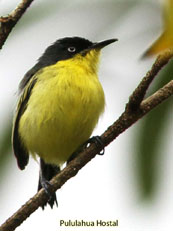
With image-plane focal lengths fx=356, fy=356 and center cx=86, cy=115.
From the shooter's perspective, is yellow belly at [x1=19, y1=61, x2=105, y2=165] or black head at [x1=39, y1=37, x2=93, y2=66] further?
black head at [x1=39, y1=37, x2=93, y2=66]

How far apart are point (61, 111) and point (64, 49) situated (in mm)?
1229

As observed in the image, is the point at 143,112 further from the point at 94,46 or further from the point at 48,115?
the point at 94,46

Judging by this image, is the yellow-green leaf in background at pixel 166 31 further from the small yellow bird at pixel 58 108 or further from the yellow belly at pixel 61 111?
the yellow belly at pixel 61 111

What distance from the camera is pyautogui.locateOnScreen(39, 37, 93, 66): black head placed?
4.24 m

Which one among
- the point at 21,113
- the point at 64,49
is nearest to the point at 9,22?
the point at 21,113

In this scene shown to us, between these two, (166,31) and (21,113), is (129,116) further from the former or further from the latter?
(21,113)

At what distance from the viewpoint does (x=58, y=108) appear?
3.50 m

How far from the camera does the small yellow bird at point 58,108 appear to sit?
11.6ft

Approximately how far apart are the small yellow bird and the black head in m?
0.01

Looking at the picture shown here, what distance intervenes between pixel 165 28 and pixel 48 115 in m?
3.16

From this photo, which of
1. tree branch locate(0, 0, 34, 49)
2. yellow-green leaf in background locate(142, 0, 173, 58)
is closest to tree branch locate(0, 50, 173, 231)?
tree branch locate(0, 0, 34, 49)

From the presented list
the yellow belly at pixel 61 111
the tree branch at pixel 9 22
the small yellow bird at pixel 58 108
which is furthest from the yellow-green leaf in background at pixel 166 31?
the yellow belly at pixel 61 111

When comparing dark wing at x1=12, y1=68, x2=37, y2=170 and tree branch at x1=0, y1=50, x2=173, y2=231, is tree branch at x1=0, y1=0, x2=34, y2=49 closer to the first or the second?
tree branch at x1=0, y1=50, x2=173, y2=231

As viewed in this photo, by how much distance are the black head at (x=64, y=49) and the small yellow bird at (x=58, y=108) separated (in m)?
0.01
